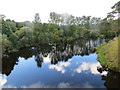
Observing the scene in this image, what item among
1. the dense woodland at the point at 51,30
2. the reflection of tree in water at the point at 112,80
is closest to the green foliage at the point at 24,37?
the dense woodland at the point at 51,30

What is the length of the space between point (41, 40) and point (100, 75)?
3504 cm

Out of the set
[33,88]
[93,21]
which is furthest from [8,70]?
[93,21]

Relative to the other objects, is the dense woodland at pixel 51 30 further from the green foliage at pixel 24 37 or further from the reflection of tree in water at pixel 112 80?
the reflection of tree in water at pixel 112 80

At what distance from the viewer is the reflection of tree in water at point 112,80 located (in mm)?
17013

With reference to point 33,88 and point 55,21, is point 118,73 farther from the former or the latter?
point 55,21

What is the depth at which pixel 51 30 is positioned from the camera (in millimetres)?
60812

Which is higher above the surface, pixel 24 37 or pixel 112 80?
pixel 24 37

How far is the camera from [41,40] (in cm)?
5244

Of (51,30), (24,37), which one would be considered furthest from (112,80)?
(51,30)

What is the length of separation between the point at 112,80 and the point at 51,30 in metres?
45.4

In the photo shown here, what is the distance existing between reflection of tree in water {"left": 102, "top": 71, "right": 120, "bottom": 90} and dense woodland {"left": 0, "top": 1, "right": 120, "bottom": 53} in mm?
7664

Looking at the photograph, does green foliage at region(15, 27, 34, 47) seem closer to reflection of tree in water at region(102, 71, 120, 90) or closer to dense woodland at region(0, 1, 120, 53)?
dense woodland at region(0, 1, 120, 53)

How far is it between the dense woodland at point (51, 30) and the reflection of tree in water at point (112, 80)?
25.1 feet

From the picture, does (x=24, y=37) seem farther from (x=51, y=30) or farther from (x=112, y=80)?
(x=112, y=80)
